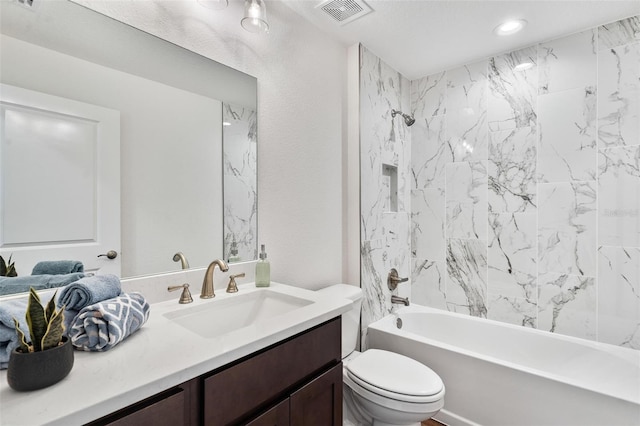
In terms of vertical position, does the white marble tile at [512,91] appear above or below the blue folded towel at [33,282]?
above

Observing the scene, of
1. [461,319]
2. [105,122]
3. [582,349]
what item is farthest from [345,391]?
[105,122]

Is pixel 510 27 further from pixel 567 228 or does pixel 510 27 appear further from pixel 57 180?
pixel 57 180

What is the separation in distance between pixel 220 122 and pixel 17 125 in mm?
705

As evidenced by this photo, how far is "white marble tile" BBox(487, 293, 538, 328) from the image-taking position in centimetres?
223

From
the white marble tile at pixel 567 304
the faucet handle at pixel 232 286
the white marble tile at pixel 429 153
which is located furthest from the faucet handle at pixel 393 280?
the faucet handle at pixel 232 286

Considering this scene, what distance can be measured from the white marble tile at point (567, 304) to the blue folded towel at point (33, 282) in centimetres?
271

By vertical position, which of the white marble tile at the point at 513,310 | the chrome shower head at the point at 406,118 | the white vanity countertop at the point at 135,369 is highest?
the chrome shower head at the point at 406,118

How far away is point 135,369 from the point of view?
654 mm

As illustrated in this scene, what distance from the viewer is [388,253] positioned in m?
2.49

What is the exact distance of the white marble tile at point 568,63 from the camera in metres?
2.02

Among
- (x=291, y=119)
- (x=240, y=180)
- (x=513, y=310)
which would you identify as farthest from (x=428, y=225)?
(x=240, y=180)

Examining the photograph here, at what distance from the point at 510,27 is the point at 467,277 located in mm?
1843

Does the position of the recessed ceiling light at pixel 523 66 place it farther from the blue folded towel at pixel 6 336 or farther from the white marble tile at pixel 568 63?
the blue folded towel at pixel 6 336

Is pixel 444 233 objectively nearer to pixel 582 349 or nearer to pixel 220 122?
pixel 582 349
